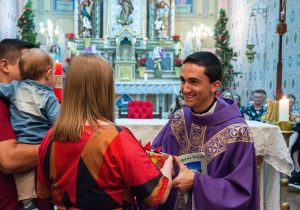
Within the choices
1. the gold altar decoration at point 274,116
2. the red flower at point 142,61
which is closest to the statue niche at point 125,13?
the red flower at point 142,61

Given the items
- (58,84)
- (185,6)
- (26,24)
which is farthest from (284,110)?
(185,6)

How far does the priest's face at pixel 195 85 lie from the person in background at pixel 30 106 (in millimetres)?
642

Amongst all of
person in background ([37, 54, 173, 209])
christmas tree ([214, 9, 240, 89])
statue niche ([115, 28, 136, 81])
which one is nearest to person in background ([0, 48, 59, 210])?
person in background ([37, 54, 173, 209])

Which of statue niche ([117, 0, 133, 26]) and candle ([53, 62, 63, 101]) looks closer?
candle ([53, 62, 63, 101])

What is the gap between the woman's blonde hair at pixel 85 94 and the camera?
153 cm

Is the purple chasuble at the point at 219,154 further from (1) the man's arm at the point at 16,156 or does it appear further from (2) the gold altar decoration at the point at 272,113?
(2) the gold altar decoration at the point at 272,113

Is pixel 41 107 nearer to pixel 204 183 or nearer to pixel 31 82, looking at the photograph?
pixel 31 82

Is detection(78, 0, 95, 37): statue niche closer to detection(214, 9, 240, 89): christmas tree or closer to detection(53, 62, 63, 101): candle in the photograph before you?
detection(214, 9, 240, 89): christmas tree

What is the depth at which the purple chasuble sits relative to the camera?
193cm

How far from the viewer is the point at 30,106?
182cm

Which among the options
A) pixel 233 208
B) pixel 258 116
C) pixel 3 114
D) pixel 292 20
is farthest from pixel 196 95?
pixel 292 20

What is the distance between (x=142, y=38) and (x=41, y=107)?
12.6m

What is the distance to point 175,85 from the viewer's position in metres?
12.5

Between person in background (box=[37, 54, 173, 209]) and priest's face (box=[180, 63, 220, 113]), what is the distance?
595mm
